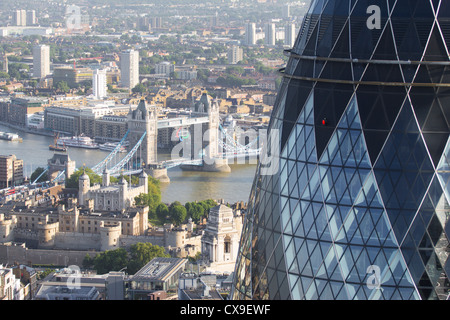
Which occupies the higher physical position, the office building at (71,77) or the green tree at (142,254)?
the green tree at (142,254)

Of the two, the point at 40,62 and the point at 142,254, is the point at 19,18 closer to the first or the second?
the point at 40,62

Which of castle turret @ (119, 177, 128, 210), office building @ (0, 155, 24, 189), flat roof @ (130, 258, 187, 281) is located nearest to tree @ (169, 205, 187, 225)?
castle turret @ (119, 177, 128, 210)

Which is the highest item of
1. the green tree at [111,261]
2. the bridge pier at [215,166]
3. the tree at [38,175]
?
the green tree at [111,261]

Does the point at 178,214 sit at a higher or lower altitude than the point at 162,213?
higher

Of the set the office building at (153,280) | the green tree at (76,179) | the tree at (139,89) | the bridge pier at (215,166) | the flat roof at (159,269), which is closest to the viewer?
the office building at (153,280)

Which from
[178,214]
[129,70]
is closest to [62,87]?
[129,70]

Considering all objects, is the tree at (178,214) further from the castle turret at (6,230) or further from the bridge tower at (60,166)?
the bridge tower at (60,166)

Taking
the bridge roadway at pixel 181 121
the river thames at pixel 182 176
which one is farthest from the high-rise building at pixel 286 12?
the bridge roadway at pixel 181 121
